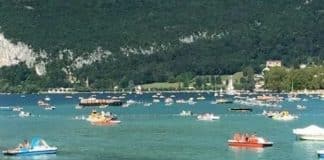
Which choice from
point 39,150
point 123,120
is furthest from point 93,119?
point 39,150

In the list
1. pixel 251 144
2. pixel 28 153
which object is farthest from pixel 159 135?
pixel 28 153

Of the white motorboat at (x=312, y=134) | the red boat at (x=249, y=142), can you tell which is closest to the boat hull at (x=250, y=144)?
the red boat at (x=249, y=142)

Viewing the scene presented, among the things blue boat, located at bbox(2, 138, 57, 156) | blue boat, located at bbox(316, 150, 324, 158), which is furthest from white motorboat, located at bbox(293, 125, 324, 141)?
blue boat, located at bbox(2, 138, 57, 156)

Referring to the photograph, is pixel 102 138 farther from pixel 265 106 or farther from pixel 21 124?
pixel 265 106

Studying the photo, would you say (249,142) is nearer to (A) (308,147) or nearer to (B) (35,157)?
(A) (308,147)

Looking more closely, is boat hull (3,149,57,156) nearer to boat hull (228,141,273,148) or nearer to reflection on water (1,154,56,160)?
reflection on water (1,154,56,160)

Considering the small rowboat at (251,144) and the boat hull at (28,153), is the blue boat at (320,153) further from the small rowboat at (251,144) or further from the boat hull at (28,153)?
the boat hull at (28,153)
